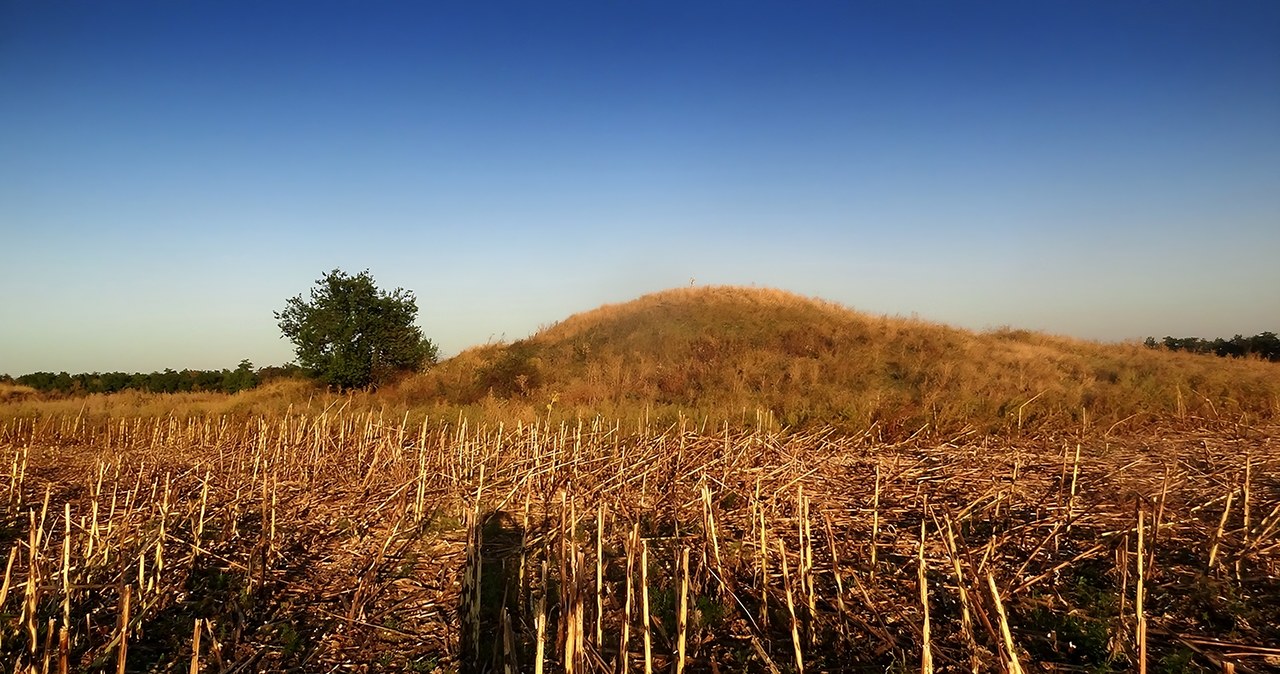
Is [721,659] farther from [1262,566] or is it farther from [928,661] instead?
[1262,566]

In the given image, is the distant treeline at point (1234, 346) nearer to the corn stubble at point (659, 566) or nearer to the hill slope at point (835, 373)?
the hill slope at point (835, 373)

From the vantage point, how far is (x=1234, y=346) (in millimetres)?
24797

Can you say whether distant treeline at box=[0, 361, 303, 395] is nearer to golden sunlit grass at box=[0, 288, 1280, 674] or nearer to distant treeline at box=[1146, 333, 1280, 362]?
golden sunlit grass at box=[0, 288, 1280, 674]

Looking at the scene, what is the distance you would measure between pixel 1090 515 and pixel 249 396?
21.0 metres

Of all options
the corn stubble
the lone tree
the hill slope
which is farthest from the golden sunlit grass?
the lone tree

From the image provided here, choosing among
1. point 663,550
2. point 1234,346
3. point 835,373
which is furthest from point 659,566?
point 1234,346

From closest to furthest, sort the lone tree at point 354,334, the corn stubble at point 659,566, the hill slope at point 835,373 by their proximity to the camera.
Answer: the corn stubble at point 659,566 → the hill slope at point 835,373 → the lone tree at point 354,334

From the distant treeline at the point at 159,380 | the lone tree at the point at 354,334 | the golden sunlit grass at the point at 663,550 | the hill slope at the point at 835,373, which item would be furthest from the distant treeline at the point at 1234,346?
the distant treeline at the point at 159,380

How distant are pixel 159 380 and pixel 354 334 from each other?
Answer: 12.2 meters

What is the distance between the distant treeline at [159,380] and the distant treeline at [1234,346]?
33.1 metres

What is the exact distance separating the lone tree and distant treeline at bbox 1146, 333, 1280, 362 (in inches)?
1033

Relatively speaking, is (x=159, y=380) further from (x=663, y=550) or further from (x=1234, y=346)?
(x=1234, y=346)

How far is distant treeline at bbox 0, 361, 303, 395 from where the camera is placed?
84.2 feet

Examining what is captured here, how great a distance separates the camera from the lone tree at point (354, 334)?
21.7 m
